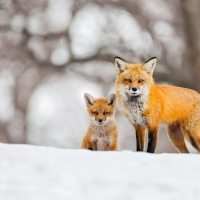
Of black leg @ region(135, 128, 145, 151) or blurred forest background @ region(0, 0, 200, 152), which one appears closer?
black leg @ region(135, 128, 145, 151)

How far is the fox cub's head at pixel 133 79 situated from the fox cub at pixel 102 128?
520 millimetres

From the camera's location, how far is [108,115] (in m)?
8.09

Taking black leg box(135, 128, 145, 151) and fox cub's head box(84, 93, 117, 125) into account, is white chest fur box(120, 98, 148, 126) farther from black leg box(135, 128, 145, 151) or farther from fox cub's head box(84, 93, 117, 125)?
fox cub's head box(84, 93, 117, 125)

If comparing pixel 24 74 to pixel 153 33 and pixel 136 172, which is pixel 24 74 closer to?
pixel 153 33

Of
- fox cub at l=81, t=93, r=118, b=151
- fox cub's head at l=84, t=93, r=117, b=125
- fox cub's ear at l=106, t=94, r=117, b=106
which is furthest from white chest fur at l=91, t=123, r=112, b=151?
fox cub's ear at l=106, t=94, r=117, b=106

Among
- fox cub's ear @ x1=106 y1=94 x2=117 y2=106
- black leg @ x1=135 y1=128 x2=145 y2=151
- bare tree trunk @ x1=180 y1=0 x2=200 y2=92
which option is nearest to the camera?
black leg @ x1=135 y1=128 x2=145 y2=151

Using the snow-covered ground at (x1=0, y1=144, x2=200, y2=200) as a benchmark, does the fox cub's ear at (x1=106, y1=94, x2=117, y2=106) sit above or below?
below

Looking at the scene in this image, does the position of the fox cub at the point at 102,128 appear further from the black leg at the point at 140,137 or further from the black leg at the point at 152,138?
the black leg at the point at 152,138

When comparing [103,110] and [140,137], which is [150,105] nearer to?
[140,137]

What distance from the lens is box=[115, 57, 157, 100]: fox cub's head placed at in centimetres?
732

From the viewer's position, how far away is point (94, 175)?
4324 mm

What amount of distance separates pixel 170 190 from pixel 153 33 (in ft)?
36.9

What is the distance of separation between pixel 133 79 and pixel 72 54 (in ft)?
28.3

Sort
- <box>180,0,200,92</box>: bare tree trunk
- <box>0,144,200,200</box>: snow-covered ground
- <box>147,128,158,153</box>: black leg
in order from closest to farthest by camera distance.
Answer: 1. <box>0,144,200,200</box>: snow-covered ground
2. <box>147,128,158,153</box>: black leg
3. <box>180,0,200,92</box>: bare tree trunk
